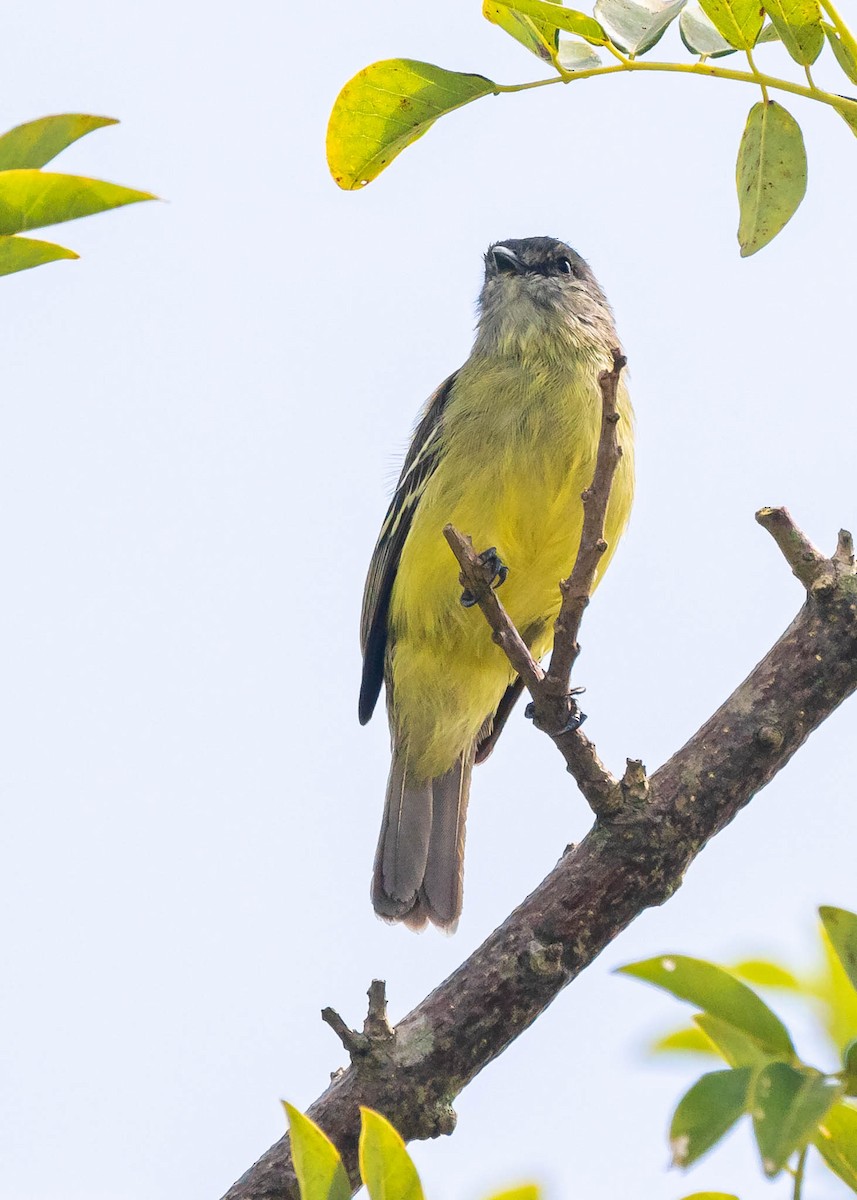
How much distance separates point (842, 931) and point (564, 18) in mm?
1518

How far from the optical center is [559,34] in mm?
2467

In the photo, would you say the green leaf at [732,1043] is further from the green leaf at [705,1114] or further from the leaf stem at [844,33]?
the leaf stem at [844,33]

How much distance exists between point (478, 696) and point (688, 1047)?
3.50 m

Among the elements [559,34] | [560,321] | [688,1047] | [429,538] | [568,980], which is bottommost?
[688,1047]

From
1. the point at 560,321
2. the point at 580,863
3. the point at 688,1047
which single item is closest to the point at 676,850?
the point at 580,863

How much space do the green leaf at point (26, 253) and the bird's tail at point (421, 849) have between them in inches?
161

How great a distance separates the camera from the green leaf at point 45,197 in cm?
147

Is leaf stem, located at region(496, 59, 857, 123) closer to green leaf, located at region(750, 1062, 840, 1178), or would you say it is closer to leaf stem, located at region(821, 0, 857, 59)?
leaf stem, located at region(821, 0, 857, 59)

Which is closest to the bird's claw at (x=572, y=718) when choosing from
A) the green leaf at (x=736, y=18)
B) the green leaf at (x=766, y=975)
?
the green leaf at (x=766, y=975)

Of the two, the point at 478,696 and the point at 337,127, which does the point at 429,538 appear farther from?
the point at 337,127

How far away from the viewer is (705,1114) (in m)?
1.46

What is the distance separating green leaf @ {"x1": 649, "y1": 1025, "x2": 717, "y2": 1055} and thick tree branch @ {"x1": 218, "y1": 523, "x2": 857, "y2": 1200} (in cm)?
131

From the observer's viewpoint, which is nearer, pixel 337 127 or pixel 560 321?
pixel 337 127

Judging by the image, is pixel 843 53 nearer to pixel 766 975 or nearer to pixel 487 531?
pixel 766 975
